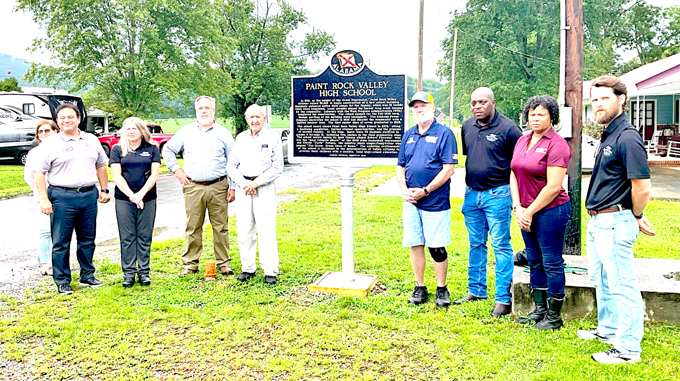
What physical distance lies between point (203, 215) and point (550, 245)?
3.77 m

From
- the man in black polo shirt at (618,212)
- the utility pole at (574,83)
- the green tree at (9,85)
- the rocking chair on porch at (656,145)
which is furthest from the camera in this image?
the green tree at (9,85)

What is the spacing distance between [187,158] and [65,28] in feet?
61.6

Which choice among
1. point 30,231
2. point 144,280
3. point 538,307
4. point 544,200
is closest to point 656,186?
point 538,307

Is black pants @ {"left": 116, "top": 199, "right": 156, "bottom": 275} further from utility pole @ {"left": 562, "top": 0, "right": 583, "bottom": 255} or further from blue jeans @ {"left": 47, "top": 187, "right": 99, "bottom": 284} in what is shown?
utility pole @ {"left": 562, "top": 0, "right": 583, "bottom": 255}

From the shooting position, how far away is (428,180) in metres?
4.88

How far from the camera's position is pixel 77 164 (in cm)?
567

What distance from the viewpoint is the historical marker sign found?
216 inches

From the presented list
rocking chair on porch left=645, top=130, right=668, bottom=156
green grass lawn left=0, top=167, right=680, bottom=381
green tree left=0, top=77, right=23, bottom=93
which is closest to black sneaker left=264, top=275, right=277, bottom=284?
green grass lawn left=0, top=167, right=680, bottom=381

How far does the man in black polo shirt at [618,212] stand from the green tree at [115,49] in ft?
70.4

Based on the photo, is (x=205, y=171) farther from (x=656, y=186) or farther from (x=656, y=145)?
(x=656, y=145)

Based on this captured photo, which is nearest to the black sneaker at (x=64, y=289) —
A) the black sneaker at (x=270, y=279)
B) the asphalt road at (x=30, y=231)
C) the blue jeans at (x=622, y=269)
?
the asphalt road at (x=30, y=231)

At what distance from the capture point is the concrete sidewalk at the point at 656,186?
12.3m

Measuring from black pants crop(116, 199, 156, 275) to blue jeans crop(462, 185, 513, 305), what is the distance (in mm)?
3355

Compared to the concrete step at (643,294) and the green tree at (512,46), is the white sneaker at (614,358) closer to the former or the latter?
the concrete step at (643,294)
